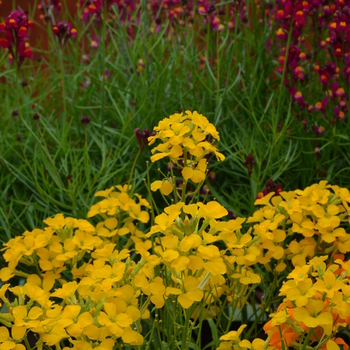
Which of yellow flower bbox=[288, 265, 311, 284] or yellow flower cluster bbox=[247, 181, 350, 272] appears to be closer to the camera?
yellow flower bbox=[288, 265, 311, 284]

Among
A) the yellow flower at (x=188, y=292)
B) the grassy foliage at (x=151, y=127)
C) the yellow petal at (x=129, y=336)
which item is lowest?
the grassy foliage at (x=151, y=127)

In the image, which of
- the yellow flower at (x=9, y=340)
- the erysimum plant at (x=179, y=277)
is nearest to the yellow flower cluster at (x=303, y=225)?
the erysimum plant at (x=179, y=277)

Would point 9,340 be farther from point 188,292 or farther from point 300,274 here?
point 300,274

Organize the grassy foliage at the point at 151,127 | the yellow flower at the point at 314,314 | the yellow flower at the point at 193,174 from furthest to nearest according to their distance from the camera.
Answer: the grassy foliage at the point at 151,127 < the yellow flower at the point at 193,174 < the yellow flower at the point at 314,314

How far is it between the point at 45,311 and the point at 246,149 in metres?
0.89

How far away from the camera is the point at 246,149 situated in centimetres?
165

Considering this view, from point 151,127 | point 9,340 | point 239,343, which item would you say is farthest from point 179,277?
point 151,127

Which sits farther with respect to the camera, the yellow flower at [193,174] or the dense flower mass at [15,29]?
the dense flower mass at [15,29]

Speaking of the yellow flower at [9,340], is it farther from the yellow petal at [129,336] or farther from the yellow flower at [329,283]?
the yellow flower at [329,283]

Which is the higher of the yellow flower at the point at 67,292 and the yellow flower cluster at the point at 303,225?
the yellow flower at the point at 67,292

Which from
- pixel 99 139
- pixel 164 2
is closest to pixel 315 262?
pixel 99 139

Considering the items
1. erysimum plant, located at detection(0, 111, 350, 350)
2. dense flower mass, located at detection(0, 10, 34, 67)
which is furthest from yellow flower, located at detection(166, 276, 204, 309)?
dense flower mass, located at detection(0, 10, 34, 67)

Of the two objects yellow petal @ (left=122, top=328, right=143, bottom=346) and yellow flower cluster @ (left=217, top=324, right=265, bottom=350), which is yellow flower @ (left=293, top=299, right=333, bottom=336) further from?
yellow petal @ (left=122, top=328, right=143, bottom=346)

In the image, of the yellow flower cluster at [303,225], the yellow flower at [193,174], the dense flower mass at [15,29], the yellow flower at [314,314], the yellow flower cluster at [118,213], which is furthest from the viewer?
the dense flower mass at [15,29]
